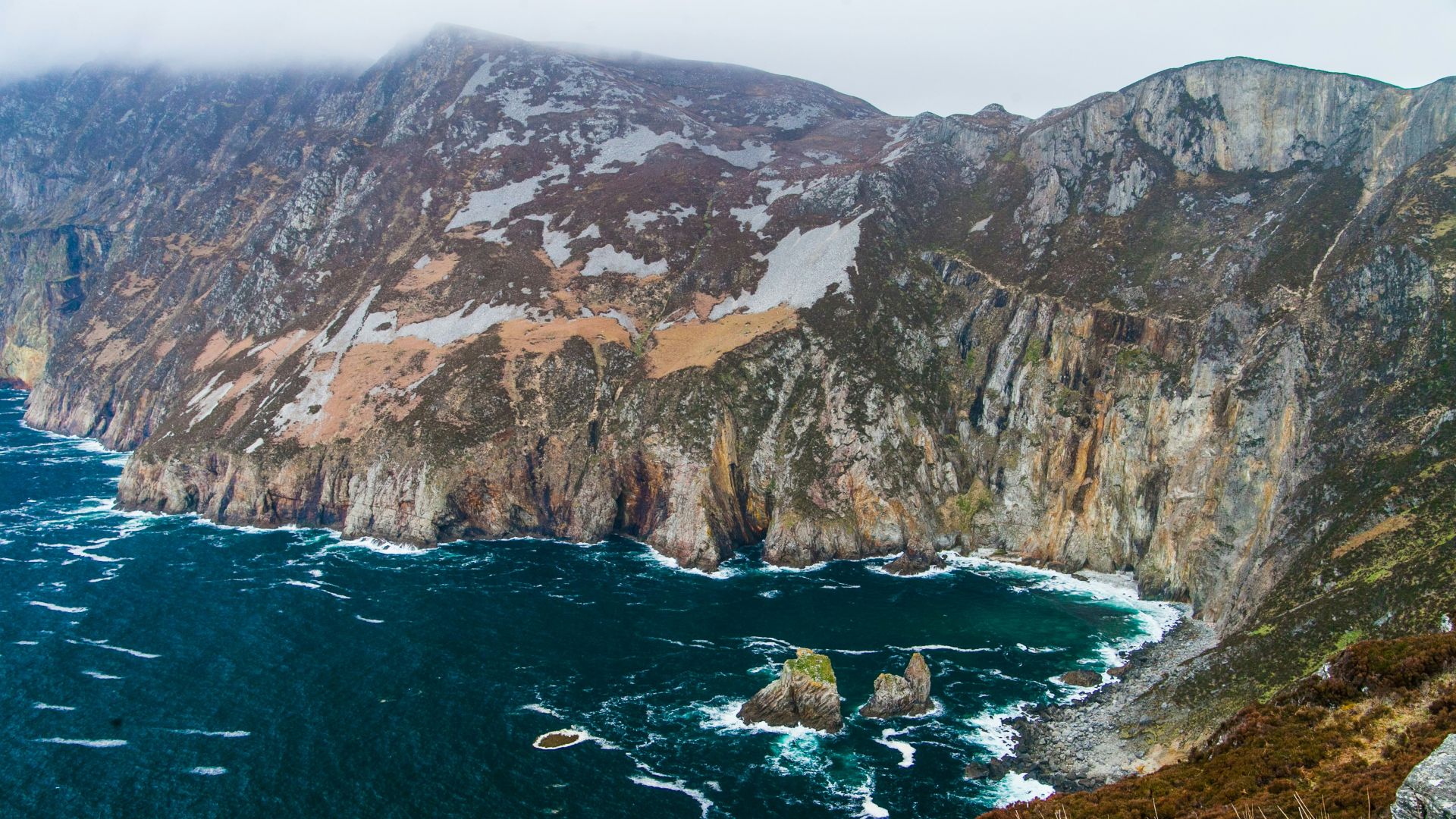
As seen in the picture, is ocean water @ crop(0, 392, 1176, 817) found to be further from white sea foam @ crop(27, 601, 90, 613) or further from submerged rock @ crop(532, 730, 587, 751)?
submerged rock @ crop(532, 730, 587, 751)

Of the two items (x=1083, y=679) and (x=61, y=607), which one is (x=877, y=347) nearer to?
(x=1083, y=679)

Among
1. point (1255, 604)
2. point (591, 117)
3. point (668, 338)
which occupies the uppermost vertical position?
point (591, 117)

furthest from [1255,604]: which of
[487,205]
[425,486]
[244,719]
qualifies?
[487,205]

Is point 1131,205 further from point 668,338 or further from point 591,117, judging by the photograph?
point 591,117

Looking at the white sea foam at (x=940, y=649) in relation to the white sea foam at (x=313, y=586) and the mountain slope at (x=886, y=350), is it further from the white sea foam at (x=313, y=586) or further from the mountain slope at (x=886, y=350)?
the white sea foam at (x=313, y=586)

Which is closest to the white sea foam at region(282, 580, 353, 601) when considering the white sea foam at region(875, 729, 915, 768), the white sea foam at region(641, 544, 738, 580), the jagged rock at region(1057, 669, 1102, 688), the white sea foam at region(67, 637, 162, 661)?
the white sea foam at region(67, 637, 162, 661)

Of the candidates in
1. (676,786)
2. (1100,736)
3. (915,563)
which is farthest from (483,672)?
(915,563)
